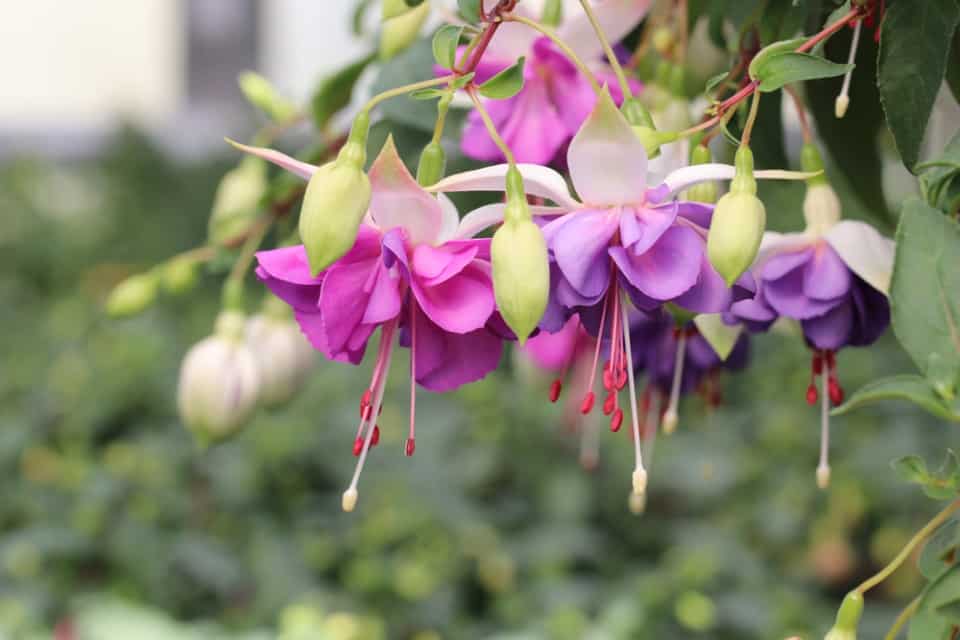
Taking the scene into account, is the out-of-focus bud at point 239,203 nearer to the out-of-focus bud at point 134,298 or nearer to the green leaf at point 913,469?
the out-of-focus bud at point 134,298

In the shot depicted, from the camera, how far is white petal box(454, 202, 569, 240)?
1.39 feet

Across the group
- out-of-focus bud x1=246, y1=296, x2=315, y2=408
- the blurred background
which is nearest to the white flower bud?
out-of-focus bud x1=246, y1=296, x2=315, y2=408

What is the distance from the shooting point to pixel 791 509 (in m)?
1.65

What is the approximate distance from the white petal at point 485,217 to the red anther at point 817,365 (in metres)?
0.17

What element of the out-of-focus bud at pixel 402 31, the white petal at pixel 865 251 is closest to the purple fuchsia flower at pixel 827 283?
the white petal at pixel 865 251

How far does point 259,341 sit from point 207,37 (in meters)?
3.54

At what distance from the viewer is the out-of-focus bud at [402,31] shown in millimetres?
644

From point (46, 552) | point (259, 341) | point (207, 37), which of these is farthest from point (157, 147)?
point (259, 341)

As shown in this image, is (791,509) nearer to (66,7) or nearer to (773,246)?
(773,246)

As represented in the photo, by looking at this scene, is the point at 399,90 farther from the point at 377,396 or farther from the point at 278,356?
the point at 278,356

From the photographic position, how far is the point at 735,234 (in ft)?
1.26

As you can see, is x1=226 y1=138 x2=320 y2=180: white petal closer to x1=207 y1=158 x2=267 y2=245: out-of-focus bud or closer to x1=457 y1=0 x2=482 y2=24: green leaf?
x1=457 y1=0 x2=482 y2=24: green leaf

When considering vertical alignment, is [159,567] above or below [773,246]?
below

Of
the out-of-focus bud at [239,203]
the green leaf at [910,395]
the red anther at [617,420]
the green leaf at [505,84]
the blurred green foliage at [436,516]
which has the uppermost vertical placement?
the green leaf at [505,84]
